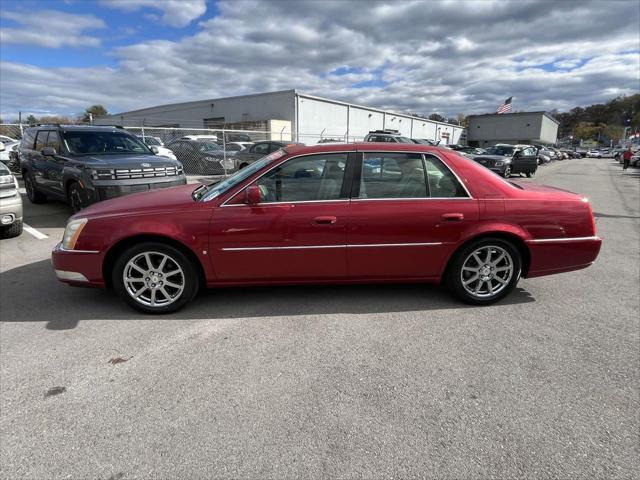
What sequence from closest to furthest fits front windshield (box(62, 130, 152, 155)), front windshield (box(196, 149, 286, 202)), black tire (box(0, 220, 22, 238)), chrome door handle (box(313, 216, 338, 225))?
chrome door handle (box(313, 216, 338, 225)), front windshield (box(196, 149, 286, 202)), black tire (box(0, 220, 22, 238)), front windshield (box(62, 130, 152, 155))

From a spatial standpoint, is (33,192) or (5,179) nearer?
(5,179)

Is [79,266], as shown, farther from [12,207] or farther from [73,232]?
[12,207]

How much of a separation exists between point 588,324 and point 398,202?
2.07 meters

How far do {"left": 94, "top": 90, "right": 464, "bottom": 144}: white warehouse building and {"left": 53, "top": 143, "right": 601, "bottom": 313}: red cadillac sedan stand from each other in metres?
22.9

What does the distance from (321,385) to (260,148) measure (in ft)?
46.8

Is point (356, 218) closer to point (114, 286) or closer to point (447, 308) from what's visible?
point (447, 308)

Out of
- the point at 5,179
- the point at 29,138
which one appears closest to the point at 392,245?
the point at 5,179

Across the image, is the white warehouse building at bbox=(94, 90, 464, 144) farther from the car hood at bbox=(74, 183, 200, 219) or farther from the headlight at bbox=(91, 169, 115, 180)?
the car hood at bbox=(74, 183, 200, 219)

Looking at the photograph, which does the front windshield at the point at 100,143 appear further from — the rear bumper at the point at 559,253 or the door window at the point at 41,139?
the rear bumper at the point at 559,253

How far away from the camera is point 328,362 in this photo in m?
3.01

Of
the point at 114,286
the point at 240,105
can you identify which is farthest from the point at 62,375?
the point at 240,105

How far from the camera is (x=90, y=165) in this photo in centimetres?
693

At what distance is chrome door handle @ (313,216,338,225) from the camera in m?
3.64

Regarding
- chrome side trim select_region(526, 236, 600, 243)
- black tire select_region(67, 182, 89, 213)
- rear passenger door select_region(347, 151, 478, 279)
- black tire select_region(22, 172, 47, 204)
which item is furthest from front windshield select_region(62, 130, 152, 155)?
chrome side trim select_region(526, 236, 600, 243)
